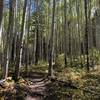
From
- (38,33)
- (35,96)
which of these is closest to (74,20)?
(38,33)

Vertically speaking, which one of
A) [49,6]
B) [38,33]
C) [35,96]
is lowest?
[35,96]

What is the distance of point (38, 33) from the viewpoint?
3225cm

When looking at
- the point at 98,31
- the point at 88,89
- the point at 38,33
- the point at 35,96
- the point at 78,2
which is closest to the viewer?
the point at 35,96

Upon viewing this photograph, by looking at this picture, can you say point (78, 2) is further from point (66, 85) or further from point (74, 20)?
point (66, 85)

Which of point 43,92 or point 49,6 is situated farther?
point 49,6

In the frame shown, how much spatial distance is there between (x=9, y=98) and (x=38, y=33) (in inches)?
836

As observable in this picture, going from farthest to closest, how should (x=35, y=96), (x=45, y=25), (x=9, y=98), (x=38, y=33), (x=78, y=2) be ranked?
(x=45, y=25) < (x=38, y=33) < (x=78, y=2) < (x=35, y=96) < (x=9, y=98)

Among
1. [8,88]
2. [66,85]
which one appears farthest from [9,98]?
[66,85]

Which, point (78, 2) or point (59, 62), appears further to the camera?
point (78, 2)

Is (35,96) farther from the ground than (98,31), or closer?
closer

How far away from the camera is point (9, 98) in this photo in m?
11.4

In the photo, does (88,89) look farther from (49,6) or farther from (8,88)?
(49,6)

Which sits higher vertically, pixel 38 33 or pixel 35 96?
pixel 38 33

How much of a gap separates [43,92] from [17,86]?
4.27ft
